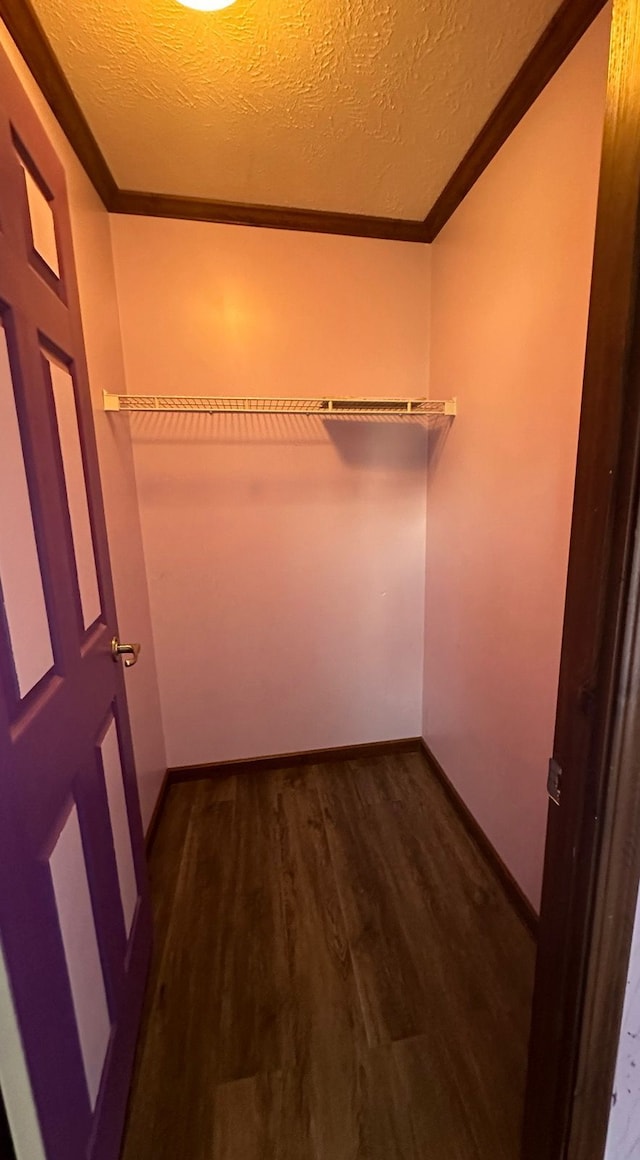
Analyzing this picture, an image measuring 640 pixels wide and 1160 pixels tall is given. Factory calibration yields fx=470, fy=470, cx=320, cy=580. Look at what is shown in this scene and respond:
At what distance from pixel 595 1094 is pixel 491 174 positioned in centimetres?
230

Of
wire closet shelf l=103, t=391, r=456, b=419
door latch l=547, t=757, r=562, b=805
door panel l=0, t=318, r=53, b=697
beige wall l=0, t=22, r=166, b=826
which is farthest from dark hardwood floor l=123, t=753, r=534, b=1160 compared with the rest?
wire closet shelf l=103, t=391, r=456, b=419

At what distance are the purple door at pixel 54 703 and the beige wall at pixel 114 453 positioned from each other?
0.39m

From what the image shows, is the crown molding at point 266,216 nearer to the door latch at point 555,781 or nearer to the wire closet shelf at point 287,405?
the wire closet shelf at point 287,405

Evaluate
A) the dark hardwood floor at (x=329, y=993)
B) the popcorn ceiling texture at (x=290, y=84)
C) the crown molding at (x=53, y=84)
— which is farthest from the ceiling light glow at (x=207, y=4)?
the dark hardwood floor at (x=329, y=993)

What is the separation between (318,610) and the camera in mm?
2326

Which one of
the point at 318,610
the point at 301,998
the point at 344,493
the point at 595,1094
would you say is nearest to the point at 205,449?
the point at 344,493

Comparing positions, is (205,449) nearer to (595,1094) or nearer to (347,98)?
(347,98)

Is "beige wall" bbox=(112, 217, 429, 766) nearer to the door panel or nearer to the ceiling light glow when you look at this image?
the ceiling light glow

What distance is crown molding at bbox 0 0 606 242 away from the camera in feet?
3.71

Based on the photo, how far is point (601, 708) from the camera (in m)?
0.63

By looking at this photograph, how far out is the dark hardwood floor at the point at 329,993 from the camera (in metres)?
1.11

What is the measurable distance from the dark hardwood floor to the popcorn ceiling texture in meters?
2.55

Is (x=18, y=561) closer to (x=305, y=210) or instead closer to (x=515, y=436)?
(x=515, y=436)

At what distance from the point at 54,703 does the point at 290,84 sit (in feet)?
5.63
